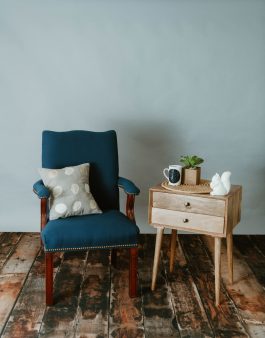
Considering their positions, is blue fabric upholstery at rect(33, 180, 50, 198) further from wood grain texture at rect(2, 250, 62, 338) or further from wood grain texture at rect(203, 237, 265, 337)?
wood grain texture at rect(203, 237, 265, 337)

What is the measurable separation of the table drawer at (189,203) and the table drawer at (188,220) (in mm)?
25

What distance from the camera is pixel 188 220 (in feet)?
8.41

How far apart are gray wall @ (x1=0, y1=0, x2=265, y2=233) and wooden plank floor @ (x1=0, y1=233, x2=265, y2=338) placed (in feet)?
2.54

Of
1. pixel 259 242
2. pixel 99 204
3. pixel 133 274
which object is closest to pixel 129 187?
pixel 99 204

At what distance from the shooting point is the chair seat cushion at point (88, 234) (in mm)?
2454

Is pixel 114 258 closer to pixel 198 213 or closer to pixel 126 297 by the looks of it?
pixel 126 297

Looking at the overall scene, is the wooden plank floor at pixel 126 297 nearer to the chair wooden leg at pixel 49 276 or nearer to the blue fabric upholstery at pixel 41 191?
the chair wooden leg at pixel 49 276

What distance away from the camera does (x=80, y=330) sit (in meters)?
2.23

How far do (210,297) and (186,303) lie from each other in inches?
7.0

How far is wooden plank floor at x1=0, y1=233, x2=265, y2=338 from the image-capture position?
2258mm

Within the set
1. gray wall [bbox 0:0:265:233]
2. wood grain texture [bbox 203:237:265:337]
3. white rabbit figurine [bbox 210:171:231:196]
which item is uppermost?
gray wall [bbox 0:0:265:233]

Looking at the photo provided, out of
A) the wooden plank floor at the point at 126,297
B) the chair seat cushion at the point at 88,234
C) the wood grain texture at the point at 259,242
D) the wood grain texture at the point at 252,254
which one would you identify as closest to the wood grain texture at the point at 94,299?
the wooden plank floor at the point at 126,297

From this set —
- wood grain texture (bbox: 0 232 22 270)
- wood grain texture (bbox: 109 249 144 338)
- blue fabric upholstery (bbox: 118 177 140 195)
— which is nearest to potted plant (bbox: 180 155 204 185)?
blue fabric upholstery (bbox: 118 177 140 195)

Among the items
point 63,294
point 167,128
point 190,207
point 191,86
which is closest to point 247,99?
point 191,86
